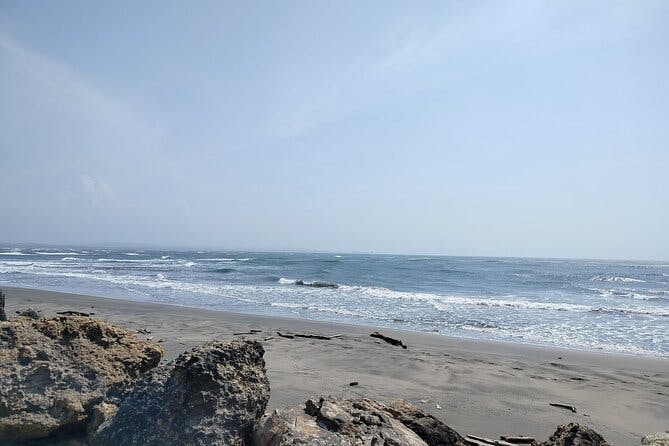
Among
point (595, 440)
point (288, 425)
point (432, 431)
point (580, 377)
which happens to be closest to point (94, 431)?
point (288, 425)

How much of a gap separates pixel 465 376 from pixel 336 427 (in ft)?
14.9

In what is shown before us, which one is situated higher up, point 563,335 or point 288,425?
point 288,425

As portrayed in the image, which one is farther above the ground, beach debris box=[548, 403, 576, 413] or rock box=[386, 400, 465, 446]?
rock box=[386, 400, 465, 446]

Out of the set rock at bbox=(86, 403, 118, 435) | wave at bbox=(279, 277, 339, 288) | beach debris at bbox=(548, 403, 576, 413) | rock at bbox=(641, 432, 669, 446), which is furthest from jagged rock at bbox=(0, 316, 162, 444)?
wave at bbox=(279, 277, 339, 288)

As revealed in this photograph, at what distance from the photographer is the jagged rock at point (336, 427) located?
241cm

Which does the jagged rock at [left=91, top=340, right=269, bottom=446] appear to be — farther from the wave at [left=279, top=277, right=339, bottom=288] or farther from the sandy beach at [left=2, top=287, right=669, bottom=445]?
the wave at [left=279, top=277, right=339, bottom=288]

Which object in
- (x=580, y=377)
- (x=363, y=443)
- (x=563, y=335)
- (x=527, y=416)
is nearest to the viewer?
(x=363, y=443)

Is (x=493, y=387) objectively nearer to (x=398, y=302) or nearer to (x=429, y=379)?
(x=429, y=379)

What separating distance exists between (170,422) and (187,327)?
25.0 feet

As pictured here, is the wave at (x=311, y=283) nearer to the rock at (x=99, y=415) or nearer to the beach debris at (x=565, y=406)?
the beach debris at (x=565, y=406)

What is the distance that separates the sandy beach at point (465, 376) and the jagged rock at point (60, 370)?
1896mm

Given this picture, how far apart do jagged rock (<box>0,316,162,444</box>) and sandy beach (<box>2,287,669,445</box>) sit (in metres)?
1.90

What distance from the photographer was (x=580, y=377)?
22.8 feet

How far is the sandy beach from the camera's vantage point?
16.1ft
